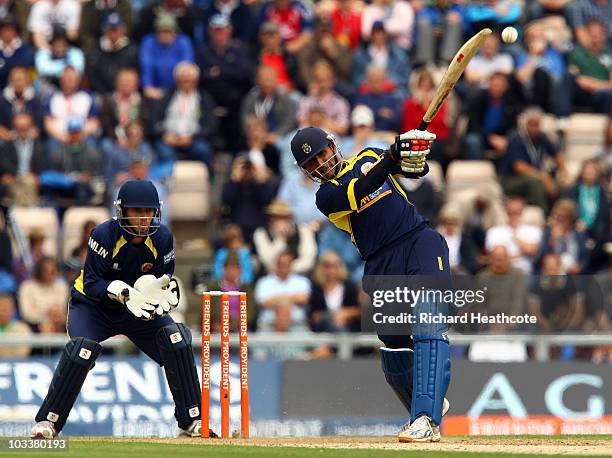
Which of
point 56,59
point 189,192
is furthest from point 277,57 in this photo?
point 56,59

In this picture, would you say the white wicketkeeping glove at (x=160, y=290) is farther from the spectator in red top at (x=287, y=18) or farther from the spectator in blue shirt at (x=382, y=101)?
the spectator in red top at (x=287, y=18)

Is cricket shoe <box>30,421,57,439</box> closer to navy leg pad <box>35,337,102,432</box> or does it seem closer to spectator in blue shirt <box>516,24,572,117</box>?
navy leg pad <box>35,337,102,432</box>

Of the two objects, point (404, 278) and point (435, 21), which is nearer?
point (404, 278)

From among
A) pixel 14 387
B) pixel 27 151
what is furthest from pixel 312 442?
pixel 27 151

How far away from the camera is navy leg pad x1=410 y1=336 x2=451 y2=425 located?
11.8m

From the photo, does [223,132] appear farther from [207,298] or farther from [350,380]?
[207,298]

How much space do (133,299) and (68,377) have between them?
831 millimetres

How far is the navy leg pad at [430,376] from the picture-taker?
11781 mm

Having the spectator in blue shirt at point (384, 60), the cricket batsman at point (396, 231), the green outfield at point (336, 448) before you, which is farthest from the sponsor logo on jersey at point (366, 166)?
the spectator in blue shirt at point (384, 60)

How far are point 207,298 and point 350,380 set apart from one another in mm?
4390

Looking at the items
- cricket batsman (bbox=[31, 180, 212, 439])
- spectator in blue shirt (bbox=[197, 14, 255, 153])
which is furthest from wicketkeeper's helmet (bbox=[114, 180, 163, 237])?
spectator in blue shirt (bbox=[197, 14, 255, 153])

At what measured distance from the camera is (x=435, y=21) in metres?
22.0

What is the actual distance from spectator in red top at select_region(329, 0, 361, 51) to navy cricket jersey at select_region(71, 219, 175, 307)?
962cm

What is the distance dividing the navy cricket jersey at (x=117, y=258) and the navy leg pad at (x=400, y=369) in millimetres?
1973
